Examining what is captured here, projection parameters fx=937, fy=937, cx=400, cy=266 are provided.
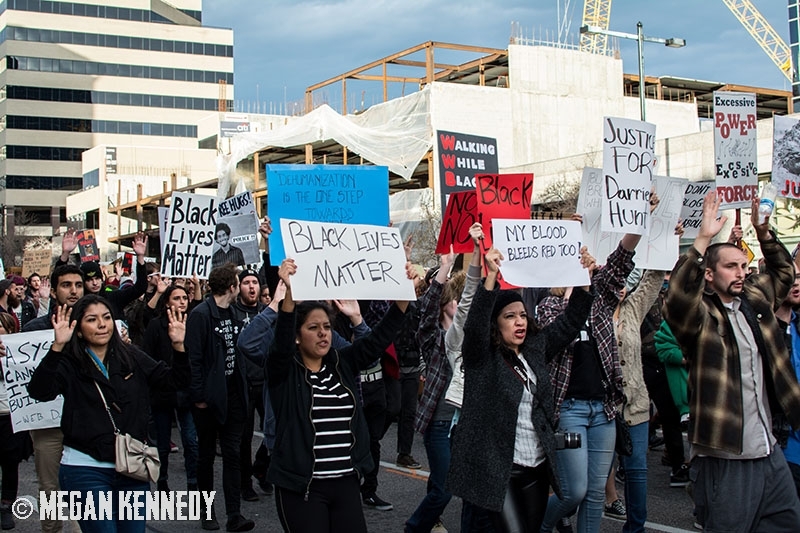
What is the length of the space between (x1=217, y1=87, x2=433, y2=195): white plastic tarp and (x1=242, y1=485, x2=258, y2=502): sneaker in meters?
18.3

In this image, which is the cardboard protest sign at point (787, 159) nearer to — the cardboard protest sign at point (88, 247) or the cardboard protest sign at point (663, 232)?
the cardboard protest sign at point (663, 232)

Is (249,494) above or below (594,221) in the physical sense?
below

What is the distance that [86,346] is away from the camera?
5656mm

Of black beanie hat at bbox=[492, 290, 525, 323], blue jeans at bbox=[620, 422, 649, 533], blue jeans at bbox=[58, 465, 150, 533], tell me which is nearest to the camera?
blue jeans at bbox=[58, 465, 150, 533]

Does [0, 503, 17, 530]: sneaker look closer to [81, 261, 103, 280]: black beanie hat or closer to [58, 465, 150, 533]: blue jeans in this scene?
[58, 465, 150, 533]: blue jeans

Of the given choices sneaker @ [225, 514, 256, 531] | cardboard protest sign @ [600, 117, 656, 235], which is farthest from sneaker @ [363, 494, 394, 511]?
cardboard protest sign @ [600, 117, 656, 235]

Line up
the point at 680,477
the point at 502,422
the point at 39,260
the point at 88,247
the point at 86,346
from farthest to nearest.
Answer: the point at 88,247 < the point at 39,260 < the point at 680,477 < the point at 86,346 < the point at 502,422

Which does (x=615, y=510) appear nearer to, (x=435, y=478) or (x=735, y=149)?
(x=435, y=478)

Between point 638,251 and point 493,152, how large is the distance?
6.65 metres

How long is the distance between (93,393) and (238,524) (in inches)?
95.3

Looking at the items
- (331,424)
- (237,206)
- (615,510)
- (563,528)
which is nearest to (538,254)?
(331,424)

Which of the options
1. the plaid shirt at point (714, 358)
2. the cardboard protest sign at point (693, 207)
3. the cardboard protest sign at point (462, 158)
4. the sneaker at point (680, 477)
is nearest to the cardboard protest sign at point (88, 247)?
the cardboard protest sign at point (462, 158)

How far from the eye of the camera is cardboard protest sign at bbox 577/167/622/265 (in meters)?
7.36

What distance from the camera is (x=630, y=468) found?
6.39 metres
